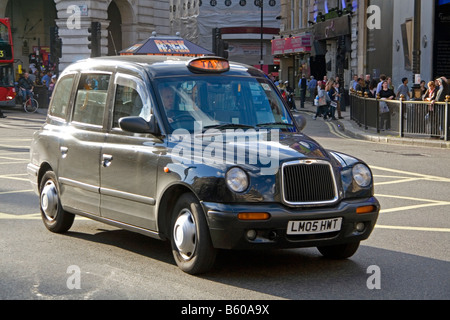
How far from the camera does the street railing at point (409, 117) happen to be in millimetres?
21484

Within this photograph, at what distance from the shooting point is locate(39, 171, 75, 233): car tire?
8555mm

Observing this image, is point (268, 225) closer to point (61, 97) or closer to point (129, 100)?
point (129, 100)

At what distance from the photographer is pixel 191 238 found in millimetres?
6609

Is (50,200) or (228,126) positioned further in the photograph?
(50,200)

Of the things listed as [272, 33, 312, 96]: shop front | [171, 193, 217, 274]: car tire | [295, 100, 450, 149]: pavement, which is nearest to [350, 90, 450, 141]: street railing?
[295, 100, 450, 149]: pavement

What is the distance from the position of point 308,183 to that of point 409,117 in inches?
655

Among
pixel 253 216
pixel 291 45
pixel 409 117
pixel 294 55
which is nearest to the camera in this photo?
pixel 253 216

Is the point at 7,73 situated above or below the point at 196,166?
above

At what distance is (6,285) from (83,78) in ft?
9.12

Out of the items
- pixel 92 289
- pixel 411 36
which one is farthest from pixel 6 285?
pixel 411 36

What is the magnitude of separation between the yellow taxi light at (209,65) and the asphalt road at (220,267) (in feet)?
5.30

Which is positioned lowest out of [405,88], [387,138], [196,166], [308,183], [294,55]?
[387,138]

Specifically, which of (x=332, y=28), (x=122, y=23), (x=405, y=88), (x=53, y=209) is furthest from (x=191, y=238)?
(x=122, y=23)

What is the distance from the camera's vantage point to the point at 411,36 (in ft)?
109
